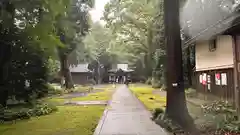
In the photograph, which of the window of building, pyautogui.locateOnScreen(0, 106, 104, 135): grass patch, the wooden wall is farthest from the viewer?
the window of building

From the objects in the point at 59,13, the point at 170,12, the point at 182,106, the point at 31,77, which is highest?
the point at 170,12

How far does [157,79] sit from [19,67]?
97.0ft

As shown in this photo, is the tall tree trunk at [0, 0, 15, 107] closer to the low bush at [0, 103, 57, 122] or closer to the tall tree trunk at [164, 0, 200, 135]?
the low bush at [0, 103, 57, 122]

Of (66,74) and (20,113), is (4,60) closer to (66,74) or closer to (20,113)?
(20,113)

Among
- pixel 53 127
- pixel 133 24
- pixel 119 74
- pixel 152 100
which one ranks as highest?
pixel 133 24

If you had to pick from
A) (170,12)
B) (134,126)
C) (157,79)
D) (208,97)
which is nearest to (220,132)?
(134,126)

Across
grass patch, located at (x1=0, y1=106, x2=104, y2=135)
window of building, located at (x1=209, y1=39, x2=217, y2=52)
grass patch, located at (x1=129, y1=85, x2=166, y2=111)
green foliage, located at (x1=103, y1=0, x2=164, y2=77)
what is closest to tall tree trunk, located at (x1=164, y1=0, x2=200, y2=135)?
grass patch, located at (x1=0, y1=106, x2=104, y2=135)

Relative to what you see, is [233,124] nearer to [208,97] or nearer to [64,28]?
[64,28]

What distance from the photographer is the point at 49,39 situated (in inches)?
256

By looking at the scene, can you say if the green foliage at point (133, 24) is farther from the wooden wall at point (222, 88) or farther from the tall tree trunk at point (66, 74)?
the wooden wall at point (222, 88)

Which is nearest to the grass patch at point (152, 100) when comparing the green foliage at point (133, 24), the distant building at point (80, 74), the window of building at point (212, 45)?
the window of building at point (212, 45)

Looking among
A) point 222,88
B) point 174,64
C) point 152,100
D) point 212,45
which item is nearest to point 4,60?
point 174,64

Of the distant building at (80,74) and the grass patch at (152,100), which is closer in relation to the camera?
the grass patch at (152,100)

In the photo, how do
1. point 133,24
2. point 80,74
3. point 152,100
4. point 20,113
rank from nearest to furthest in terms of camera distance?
point 20,113, point 152,100, point 133,24, point 80,74
